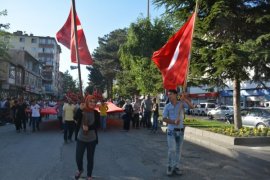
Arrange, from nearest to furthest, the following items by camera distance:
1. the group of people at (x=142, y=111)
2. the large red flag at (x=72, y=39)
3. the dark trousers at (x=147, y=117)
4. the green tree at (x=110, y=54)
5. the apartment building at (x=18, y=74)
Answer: the large red flag at (x=72, y=39)
the group of people at (x=142, y=111)
the dark trousers at (x=147, y=117)
the apartment building at (x=18, y=74)
the green tree at (x=110, y=54)

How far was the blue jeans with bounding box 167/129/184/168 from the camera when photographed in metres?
8.90

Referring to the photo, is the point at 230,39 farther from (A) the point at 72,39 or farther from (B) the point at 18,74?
(B) the point at 18,74

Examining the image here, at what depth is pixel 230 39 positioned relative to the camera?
55.4ft

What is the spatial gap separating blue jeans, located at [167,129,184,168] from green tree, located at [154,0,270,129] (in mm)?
6266

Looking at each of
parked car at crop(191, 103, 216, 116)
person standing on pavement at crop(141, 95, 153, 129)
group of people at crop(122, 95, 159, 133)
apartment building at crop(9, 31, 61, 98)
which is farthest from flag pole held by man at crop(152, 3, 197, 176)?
apartment building at crop(9, 31, 61, 98)

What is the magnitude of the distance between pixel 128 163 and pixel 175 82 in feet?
9.03

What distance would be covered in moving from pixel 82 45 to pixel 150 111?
13.2 m

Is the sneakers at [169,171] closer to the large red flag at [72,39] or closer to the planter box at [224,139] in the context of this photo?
the large red flag at [72,39]

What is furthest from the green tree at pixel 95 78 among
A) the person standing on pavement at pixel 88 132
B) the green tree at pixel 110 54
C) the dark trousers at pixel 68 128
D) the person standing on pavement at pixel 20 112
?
the person standing on pavement at pixel 88 132

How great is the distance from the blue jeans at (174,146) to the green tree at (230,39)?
6.27m

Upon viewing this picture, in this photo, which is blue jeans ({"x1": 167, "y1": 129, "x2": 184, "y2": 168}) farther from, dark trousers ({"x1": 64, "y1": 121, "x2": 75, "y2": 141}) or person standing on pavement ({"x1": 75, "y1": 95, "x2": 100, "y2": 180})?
dark trousers ({"x1": 64, "y1": 121, "x2": 75, "y2": 141})

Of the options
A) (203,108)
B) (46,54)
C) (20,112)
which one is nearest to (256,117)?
(20,112)

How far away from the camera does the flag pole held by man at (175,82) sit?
354 inches

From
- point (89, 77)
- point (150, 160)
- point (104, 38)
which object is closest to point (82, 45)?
point (150, 160)
